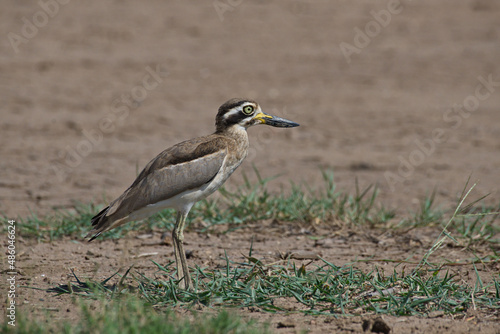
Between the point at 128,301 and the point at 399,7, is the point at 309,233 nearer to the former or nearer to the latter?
the point at 128,301

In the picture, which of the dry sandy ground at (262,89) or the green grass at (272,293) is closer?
the green grass at (272,293)

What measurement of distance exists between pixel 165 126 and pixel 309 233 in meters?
5.20

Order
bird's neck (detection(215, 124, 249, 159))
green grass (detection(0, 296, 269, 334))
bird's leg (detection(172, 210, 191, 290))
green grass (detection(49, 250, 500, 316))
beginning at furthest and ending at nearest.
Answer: bird's neck (detection(215, 124, 249, 159)) → bird's leg (detection(172, 210, 191, 290)) → green grass (detection(49, 250, 500, 316)) → green grass (detection(0, 296, 269, 334))

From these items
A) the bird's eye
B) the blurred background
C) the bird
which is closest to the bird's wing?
the bird

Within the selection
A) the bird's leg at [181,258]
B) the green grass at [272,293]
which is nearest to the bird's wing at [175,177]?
the bird's leg at [181,258]

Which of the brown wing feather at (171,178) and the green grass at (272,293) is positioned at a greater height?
the brown wing feather at (171,178)

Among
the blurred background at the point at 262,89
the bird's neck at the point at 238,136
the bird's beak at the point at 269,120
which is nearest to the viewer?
the bird's neck at the point at 238,136

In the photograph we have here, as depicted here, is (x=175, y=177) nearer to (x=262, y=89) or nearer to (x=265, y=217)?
(x=265, y=217)

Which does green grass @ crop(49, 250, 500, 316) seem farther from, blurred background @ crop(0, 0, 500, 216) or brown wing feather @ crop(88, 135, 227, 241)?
blurred background @ crop(0, 0, 500, 216)

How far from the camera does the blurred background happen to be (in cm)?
934

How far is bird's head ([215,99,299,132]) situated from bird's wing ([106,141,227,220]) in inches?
11.1

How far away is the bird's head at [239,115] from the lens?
5523 millimetres

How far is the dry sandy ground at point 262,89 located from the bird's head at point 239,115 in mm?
2822

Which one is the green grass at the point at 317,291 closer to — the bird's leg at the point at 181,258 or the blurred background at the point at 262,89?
the bird's leg at the point at 181,258
